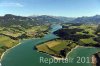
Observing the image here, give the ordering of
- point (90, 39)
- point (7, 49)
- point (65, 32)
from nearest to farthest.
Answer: point (7, 49)
point (90, 39)
point (65, 32)

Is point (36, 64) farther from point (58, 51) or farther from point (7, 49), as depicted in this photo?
point (7, 49)

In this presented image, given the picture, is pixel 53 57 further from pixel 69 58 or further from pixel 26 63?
pixel 26 63

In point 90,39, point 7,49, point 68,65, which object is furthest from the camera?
point 90,39

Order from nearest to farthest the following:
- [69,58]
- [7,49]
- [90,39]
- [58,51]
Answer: [69,58] → [58,51] → [7,49] → [90,39]

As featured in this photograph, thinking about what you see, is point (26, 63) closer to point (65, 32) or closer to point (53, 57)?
point (53, 57)

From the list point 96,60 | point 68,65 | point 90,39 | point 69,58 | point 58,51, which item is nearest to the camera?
point 68,65

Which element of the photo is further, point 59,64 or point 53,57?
point 53,57

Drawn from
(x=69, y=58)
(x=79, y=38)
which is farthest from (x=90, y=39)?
(x=69, y=58)

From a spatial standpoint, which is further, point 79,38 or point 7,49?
point 79,38

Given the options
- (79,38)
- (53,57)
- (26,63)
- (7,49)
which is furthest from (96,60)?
(79,38)
